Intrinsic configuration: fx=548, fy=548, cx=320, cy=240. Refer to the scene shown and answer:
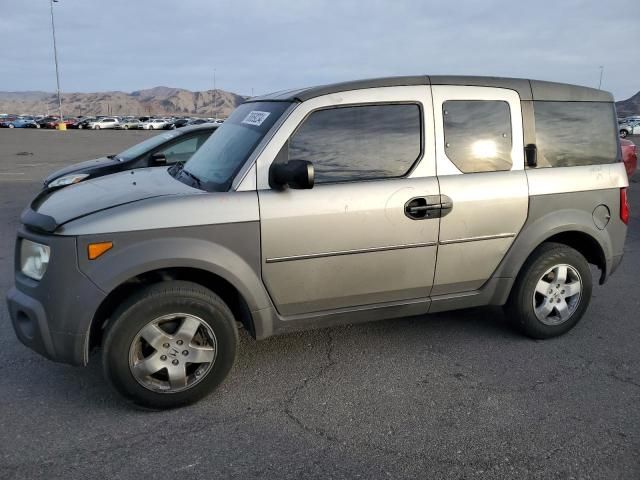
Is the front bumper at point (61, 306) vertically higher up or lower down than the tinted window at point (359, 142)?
lower down

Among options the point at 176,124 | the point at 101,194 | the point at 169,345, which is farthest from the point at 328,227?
the point at 176,124

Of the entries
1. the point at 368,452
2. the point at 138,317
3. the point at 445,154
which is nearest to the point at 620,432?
the point at 368,452

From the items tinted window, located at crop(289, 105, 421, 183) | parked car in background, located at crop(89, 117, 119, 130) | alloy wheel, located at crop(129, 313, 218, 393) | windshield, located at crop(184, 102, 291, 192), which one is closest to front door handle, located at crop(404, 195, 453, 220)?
tinted window, located at crop(289, 105, 421, 183)

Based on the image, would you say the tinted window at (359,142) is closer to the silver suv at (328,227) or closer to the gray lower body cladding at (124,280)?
the silver suv at (328,227)

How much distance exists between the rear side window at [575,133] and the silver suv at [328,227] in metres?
0.01

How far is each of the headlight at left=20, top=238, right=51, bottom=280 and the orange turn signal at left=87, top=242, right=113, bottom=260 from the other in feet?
0.76

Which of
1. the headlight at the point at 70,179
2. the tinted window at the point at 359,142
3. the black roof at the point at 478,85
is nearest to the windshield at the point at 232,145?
the black roof at the point at 478,85

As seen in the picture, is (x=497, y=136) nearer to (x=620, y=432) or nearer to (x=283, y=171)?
(x=283, y=171)

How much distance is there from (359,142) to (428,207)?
62cm

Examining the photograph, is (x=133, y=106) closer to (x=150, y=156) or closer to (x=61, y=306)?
(x=150, y=156)

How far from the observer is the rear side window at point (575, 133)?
403 centimetres

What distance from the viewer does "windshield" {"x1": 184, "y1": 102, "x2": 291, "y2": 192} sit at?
11.3 ft

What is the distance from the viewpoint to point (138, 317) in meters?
3.06

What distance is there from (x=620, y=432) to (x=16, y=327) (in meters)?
3.49
